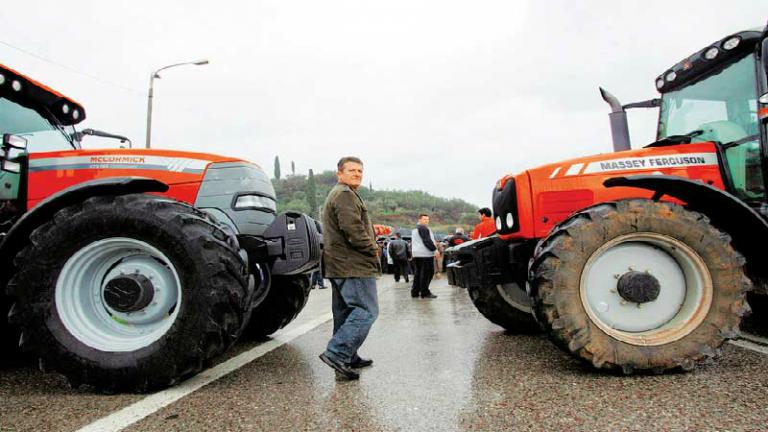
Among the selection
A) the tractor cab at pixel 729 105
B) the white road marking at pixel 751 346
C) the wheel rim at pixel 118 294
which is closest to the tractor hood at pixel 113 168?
the wheel rim at pixel 118 294

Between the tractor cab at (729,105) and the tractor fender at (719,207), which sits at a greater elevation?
the tractor cab at (729,105)

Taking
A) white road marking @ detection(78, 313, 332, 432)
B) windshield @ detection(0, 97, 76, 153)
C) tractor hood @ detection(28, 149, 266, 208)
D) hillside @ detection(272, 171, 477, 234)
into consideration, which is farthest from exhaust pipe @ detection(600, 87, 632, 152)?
hillside @ detection(272, 171, 477, 234)

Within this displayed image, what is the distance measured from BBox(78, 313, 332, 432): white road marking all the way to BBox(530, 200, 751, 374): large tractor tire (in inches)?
89.9

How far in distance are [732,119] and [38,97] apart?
236 inches

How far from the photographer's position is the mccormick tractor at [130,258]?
3.16 metres

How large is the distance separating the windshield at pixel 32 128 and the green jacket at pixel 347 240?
8.46 feet

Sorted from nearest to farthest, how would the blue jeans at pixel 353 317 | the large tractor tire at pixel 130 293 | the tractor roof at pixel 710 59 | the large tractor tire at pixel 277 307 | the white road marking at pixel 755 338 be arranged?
the large tractor tire at pixel 130 293 < the blue jeans at pixel 353 317 < the tractor roof at pixel 710 59 < the white road marking at pixel 755 338 < the large tractor tire at pixel 277 307

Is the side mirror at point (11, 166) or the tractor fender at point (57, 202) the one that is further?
the side mirror at point (11, 166)

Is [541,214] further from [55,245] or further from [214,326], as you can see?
[55,245]

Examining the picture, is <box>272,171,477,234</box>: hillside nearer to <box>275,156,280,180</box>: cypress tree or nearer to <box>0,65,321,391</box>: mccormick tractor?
<box>275,156,280,180</box>: cypress tree

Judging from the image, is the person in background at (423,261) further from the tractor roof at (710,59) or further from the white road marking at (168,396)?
the tractor roof at (710,59)

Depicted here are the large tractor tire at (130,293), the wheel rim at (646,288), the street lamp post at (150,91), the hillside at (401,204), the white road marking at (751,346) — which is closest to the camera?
the large tractor tire at (130,293)

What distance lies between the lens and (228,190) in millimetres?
4043

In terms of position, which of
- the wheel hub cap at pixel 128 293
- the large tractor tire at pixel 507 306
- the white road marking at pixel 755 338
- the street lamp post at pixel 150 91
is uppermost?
the street lamp post at pixel 150 91
